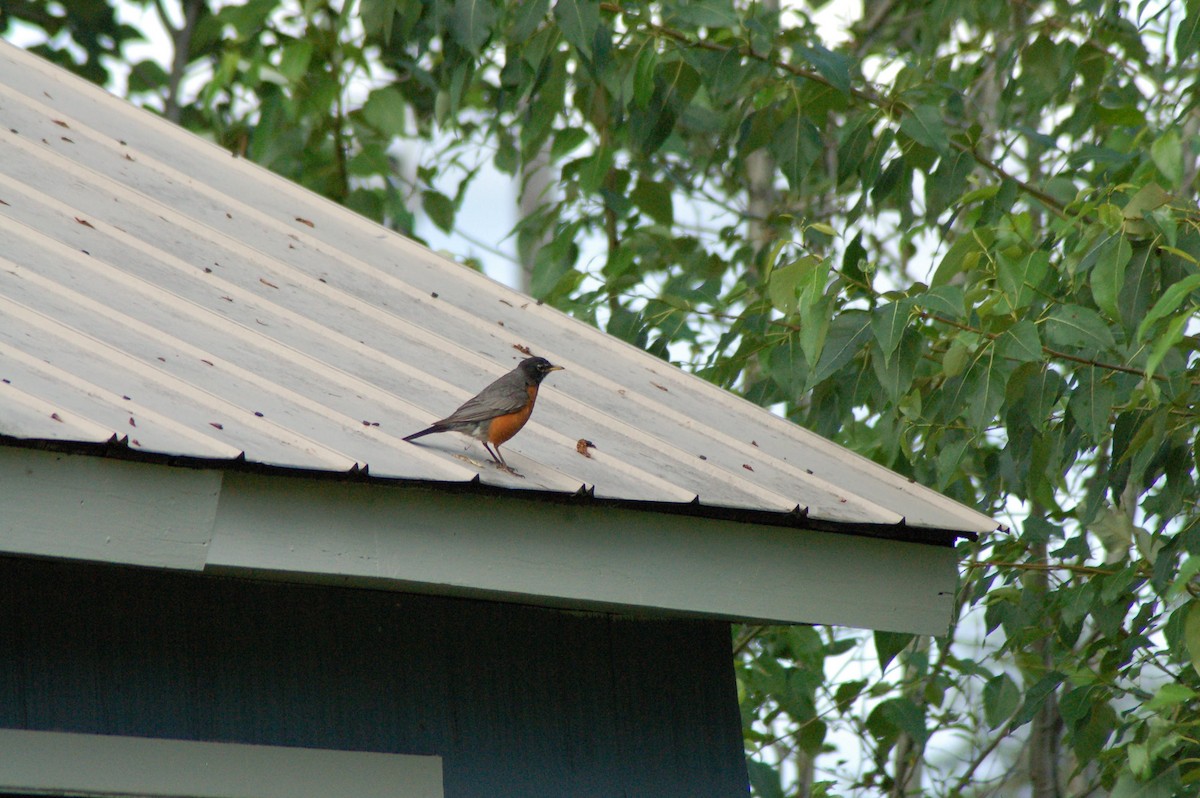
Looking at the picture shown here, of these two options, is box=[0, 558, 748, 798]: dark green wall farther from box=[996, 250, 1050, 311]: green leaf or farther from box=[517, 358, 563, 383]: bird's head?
box=[996, 250, 1050, 311]: green leaf

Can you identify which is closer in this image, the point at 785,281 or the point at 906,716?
the point at 785,281

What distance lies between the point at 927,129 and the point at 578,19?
45.7 inches

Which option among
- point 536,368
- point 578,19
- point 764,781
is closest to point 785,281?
point 536,368

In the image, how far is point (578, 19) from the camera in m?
4.20

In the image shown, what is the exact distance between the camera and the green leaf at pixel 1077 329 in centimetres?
322

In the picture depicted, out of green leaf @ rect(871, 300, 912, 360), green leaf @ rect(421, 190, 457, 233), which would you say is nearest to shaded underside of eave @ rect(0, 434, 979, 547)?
green leaf @ rect(871, 300, 912, 360)

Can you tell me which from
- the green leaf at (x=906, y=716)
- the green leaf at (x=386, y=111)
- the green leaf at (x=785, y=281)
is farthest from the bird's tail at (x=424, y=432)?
the green leaf at (x=386, y=111)

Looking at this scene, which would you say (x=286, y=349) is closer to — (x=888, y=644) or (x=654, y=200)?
(x=888, y=644)

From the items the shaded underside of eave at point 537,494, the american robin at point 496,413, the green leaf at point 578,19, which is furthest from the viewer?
the green leaf at point 578,19

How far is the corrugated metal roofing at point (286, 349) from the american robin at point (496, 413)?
1.6 inches

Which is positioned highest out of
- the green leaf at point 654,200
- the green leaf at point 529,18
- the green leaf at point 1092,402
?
the green leaf at point 654,200

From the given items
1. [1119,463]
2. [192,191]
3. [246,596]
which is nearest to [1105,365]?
[1119,463]

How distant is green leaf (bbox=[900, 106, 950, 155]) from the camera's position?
432cm

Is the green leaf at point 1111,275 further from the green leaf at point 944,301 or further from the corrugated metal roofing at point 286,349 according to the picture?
the corrugated metal roofing at point 286,349
